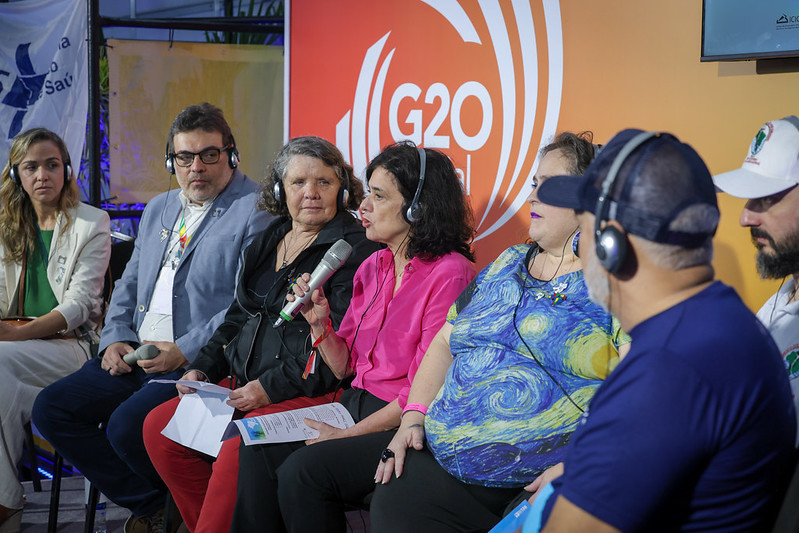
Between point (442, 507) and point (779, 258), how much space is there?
1.08 m

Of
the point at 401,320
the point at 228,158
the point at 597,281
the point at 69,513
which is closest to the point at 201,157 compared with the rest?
the point at 228,158

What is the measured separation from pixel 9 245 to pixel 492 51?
2505 mm

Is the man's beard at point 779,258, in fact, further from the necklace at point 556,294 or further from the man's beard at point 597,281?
the man's beard at point 597,281

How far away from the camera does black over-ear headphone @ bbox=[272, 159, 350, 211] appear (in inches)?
122

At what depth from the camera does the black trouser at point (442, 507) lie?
6.54 feet

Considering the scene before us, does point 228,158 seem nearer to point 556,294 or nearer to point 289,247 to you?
point 289,247

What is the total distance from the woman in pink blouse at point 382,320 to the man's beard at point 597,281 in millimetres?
1259

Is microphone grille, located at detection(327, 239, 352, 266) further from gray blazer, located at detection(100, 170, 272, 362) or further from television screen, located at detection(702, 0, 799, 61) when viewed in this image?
television screen, located at detection(702, 0, 799, 61)

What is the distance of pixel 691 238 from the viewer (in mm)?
1102

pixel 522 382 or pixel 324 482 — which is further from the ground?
pixel 522 382

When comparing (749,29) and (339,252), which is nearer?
(749,29)

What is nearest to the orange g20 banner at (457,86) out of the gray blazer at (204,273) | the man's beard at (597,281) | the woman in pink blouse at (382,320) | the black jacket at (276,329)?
the woman in pink blouse at (382,320)

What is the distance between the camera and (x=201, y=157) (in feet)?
11.2

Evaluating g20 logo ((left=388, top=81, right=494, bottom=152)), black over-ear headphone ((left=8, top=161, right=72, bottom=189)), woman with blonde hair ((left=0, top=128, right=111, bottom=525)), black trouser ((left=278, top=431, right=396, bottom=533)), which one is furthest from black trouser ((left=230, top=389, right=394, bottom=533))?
black over-ear headphone ((left=8, top=161, right=72, bottom=189))
